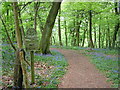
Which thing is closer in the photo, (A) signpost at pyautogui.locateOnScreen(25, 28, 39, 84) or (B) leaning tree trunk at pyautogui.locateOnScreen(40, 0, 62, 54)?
(A) signpost at pyautogui.locateOnScreen(25, 28, 39, 84)

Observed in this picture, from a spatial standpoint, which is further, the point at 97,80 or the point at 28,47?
the point at 97,80

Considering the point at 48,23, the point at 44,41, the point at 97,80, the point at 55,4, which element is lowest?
the point at 97,80

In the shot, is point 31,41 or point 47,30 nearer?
point 31,41

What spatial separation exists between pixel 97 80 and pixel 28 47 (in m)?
3.85

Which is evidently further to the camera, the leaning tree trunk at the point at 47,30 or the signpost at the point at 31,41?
the leaning tree trunk at the point at 47,30

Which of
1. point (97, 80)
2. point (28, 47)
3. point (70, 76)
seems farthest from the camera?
point (70, 76)

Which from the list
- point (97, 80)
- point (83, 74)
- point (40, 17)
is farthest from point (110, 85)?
point (40, 17)

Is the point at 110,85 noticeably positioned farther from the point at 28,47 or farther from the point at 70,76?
the point at 28,47

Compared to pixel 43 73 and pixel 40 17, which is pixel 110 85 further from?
pixel 40 17

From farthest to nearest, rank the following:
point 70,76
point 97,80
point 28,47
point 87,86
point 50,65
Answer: point 50,65 < point 70,76 < point 97,80 < point 87,86 < point 28,47

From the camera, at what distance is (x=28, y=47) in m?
5.99

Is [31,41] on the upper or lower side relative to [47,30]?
lower

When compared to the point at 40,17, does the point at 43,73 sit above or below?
below

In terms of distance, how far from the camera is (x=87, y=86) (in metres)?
6.50
